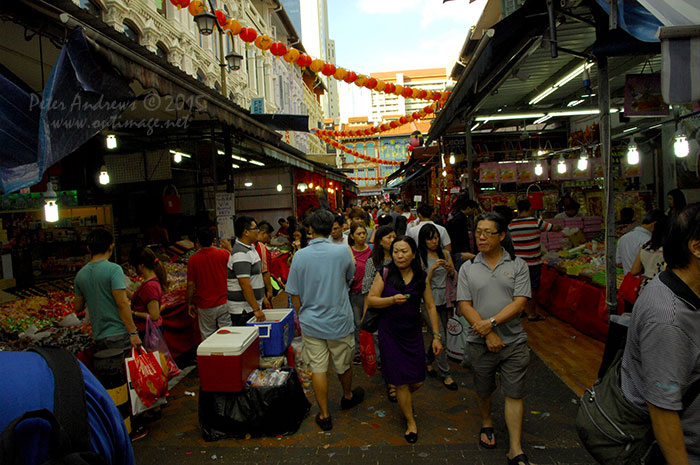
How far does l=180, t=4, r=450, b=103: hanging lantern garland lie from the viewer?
781cm

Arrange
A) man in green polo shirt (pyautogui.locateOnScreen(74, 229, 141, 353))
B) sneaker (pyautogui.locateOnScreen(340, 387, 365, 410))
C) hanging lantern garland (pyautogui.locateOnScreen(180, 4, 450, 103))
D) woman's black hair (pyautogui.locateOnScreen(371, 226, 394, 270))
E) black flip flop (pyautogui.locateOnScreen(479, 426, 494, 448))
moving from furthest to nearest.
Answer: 1. hanging lantern garland (pyautogui.locateOnScreen(180, 4, 450, 103))
2. woman's black hair (pyautogui.locateOnScreen(371, 226, 394, 270))
3. sneaker (pyautogui.locateOnScreen(340, 387, 365, 410))
4. man in green polo shirt (pyautogui.locateOnScreen(74, 229, 141, 353))
5. black flip flop (pyautogui.locateOnScreen(479, 426, 494, 448))

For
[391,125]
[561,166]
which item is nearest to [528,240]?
[561,166]

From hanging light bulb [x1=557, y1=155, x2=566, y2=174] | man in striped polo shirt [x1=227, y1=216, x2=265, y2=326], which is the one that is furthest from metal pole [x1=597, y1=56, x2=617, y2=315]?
hanging light bulb [x1=557, y1=155, x2=566, y2=174]

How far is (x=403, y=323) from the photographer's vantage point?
12.1 ft

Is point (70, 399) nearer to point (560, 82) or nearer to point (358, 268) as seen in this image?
point (358, 268)

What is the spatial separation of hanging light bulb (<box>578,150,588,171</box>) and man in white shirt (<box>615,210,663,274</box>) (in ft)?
16.4

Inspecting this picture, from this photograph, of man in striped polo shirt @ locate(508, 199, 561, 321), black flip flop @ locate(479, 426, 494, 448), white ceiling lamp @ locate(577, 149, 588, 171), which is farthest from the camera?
white ceiling lamp @ locate(577, 149, 588, 171)

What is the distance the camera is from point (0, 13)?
2885mm

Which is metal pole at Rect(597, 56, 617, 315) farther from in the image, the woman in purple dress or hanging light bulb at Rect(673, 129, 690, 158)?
hanging light bulb at Rect(673, 129, 690, 158)

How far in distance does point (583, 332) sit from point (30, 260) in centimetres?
934

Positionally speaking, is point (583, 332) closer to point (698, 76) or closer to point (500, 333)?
point (500, 333)

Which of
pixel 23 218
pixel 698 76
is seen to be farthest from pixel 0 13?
pixel 23 218

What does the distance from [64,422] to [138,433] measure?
371cm

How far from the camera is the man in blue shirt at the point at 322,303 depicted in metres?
3.97
